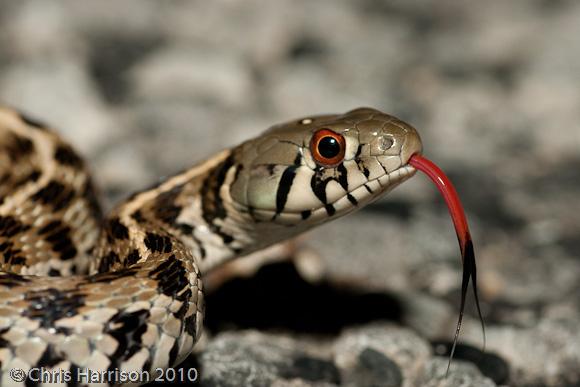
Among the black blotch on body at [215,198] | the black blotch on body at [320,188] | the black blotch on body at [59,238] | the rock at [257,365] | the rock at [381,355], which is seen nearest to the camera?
the rock at [257,365]

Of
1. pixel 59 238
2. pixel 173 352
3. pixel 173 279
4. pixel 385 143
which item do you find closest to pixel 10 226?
pixel 59 238

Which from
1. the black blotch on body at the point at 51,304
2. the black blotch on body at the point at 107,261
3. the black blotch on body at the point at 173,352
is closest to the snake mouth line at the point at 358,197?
the black blotch on body at the point at 107,261

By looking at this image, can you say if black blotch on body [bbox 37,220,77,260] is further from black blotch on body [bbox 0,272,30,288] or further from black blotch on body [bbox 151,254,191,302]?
black blotch on body [bbox 151,254,191,302]

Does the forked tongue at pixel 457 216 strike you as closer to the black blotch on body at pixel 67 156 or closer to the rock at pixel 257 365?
the rock at pixel 257 365

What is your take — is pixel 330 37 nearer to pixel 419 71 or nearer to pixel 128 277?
pixel 419 71

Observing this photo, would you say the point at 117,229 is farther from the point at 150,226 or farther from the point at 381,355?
the point at 381,355

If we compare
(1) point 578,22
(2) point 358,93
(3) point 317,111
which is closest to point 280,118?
(3) point 317,111
